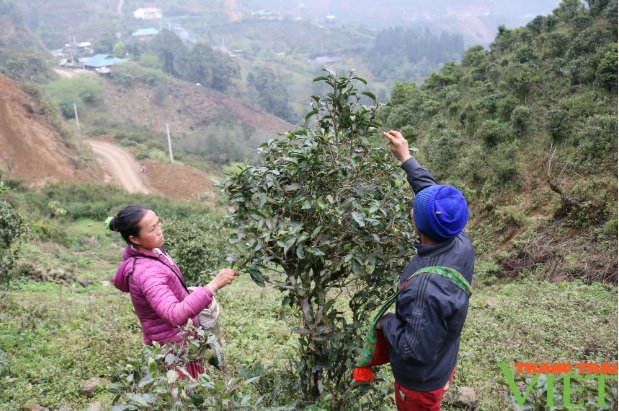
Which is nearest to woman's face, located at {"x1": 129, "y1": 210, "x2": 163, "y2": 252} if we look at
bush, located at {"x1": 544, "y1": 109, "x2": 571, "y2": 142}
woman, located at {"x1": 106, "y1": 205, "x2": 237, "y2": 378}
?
woman, located at {"x1": 106, "y1": 205, "x2": 237, "y2": 378}

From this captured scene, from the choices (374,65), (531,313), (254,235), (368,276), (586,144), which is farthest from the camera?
(374,65)

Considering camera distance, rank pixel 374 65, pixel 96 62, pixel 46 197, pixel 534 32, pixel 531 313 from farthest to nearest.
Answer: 1. pixel 374 65
2. pixel 96 62
3. pixel 46 197
4. pixel 534 32
5. pixel 531 313

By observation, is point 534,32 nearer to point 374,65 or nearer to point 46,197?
point 46,197

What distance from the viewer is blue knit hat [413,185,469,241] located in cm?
185

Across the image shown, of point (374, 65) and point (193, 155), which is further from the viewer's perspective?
point (374, 65)

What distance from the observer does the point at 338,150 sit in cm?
236

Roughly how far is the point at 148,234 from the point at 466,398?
273cm

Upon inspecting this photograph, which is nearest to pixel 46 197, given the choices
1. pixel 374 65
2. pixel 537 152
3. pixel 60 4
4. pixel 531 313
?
pixel 537 152

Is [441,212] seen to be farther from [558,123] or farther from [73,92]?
[73,92]

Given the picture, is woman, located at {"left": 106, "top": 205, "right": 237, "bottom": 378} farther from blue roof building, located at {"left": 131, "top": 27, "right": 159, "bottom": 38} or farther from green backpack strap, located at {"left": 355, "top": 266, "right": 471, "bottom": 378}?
blue roof building, located at {"left": 131, "top": 27, "right": 159, "bottom": 38}

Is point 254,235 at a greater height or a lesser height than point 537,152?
greater

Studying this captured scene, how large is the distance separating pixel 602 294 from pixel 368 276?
5.40 metres

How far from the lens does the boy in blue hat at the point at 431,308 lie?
1758 mm

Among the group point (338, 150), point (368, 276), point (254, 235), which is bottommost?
point (368, 276)
